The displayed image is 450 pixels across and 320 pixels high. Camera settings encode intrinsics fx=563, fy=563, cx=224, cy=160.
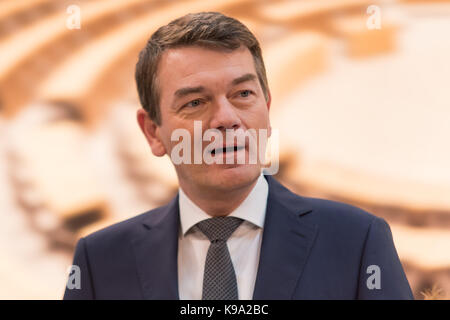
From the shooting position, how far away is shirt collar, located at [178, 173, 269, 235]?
2.54 ft

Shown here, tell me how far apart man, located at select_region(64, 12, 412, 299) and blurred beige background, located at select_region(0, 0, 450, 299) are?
2.83 ft

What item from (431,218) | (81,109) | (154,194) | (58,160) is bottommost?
(431,218)

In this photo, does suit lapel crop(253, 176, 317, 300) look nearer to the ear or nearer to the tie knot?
the tie knot

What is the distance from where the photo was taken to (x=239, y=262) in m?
0.77

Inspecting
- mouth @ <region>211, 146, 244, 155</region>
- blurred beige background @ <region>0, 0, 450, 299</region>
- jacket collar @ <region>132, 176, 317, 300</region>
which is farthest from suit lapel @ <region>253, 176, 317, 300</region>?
blurred beige background @ <region>0, 0, 450, 299</region>

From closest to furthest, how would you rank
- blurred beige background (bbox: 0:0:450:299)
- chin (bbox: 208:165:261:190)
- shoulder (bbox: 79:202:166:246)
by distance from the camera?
chin (bbox: 208:165:261:190) < shoulder (bbox: 79:202:166:246) < blurred beige background (bbox: 0:0:450:299)

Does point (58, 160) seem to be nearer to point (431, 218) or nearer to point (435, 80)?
point (431, 218)

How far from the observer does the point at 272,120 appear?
9.68ft

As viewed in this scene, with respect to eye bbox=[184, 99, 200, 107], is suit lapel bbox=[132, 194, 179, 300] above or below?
below

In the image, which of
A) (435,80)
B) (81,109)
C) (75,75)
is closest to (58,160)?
(81,109)

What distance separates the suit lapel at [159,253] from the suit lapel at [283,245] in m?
0.12

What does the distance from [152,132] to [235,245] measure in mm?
220

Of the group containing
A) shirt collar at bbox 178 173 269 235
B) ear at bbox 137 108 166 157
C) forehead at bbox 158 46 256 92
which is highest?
forehead at bbox 158 46 256 92
